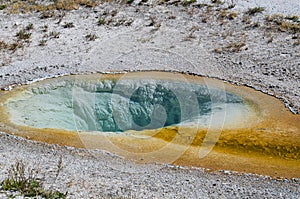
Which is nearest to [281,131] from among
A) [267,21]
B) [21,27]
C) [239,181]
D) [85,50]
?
[239,181]

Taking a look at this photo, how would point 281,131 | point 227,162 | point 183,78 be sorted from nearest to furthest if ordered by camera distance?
1. point 227,162
2. point 281,131
3. point 183,78

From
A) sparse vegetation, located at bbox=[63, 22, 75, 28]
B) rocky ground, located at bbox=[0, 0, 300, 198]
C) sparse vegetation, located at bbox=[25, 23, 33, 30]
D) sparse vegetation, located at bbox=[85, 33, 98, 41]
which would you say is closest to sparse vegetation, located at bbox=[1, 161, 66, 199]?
rocky ground, located at bbox=[0, 0, 300, 198]

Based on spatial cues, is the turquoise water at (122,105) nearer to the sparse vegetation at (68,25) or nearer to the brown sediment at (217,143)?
the brown sediment at (217,143)

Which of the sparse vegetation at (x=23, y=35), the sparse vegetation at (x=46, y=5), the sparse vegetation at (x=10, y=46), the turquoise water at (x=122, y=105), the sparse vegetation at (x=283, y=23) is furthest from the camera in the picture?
the sparse vegetation at (x=46, y=5)

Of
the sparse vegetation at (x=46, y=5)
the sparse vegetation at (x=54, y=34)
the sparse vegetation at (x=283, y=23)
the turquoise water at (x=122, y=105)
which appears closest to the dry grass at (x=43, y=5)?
the sparse vegetation at (x=46, y=5)

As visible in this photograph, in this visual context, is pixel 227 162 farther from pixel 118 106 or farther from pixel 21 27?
pixel 21 27

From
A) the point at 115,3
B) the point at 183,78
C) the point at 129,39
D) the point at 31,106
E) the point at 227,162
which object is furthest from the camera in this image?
the point at 115,3
